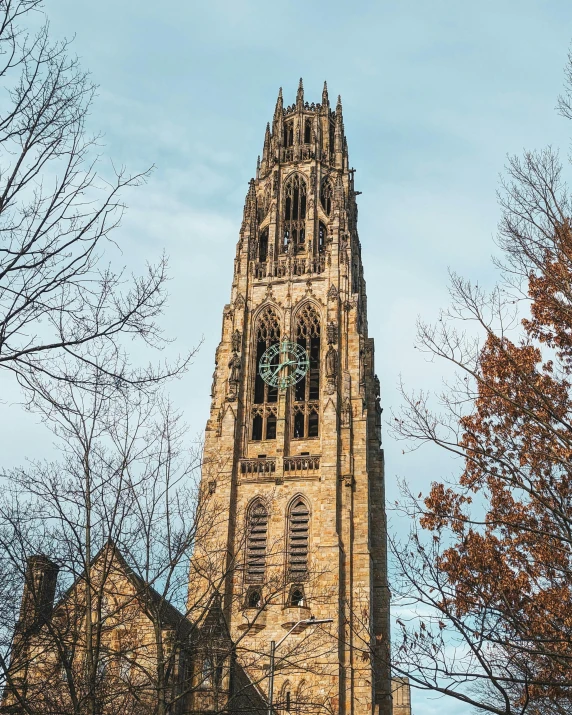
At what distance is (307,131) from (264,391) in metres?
18.6

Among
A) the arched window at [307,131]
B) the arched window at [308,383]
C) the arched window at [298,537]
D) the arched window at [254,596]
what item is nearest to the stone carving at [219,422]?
the arched window at [308,383]

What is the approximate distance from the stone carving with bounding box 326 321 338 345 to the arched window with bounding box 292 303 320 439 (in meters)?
1.32

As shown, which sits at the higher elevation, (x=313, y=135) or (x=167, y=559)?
(x=313, y=135)

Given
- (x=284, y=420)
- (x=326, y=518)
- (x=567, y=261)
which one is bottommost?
(x=567, y=261)

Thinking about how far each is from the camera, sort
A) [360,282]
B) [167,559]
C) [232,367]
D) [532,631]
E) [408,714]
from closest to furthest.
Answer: [532,631] < [167,559] < [232,367] < [360,282] < [408,714]

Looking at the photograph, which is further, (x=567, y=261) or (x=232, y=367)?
(x=232, y=367)

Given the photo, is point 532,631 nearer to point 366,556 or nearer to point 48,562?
point 48,562

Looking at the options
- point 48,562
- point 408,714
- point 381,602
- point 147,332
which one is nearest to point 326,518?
point 381,602

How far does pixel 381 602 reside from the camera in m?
36.9

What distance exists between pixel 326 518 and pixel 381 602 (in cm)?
520

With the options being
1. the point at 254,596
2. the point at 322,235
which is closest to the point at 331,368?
the point at 322,235

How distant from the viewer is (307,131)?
5056 cm

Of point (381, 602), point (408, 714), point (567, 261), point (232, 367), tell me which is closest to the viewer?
point (567, 261)

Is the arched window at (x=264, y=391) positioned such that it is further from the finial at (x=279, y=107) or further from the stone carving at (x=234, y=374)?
the finial at (x=279, y=107)
